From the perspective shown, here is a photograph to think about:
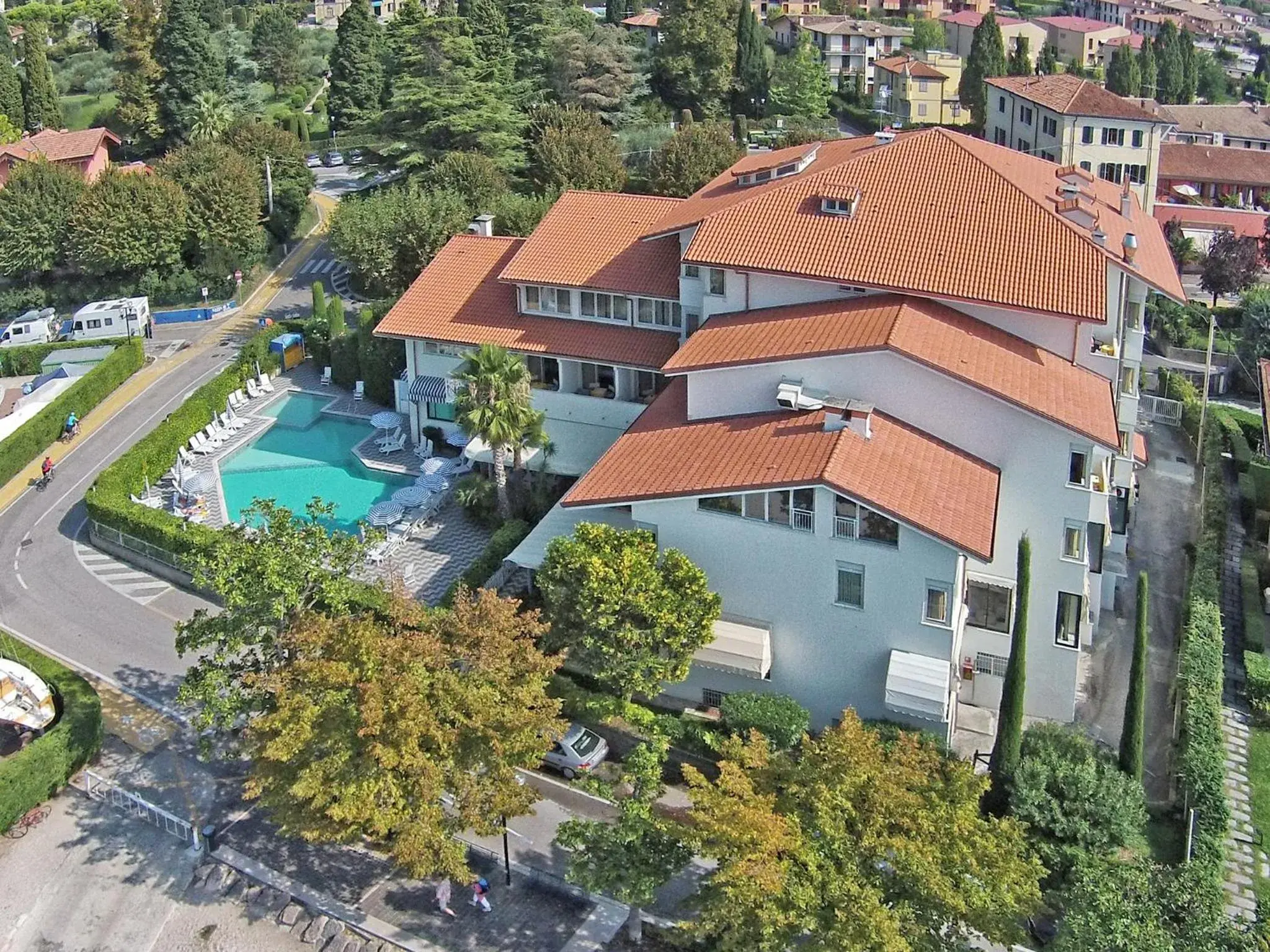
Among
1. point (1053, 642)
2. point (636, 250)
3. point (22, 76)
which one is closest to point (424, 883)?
point (1053, 642)

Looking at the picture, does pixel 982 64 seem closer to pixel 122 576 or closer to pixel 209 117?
pixel 209 117

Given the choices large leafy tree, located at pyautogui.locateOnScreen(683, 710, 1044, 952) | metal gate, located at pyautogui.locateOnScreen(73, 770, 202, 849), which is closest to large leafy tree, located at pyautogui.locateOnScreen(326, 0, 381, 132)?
metal gate, located at pyautogui.locateOnScreen(73, 770, 202, 849)

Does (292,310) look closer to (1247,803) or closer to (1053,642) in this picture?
(1053,642)

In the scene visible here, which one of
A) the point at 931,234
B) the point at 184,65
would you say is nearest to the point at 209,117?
the point at 184,65

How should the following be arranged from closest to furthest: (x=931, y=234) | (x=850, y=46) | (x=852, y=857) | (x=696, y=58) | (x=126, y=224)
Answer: (x=852, y=857)
(x=931, y=234)
(x=126, y=224)
(x=696, y=58)
(x=850, y=46)

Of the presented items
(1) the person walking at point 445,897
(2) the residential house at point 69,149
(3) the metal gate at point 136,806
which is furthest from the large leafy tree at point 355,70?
(1) the person walking at point 445,897

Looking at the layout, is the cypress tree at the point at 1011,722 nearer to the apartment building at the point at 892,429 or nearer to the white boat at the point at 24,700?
the apartment building at the point at 892,429
